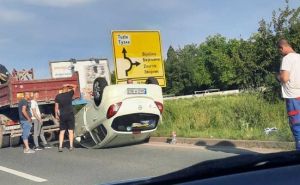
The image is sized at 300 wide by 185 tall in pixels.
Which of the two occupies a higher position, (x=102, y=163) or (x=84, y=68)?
(x=84, y=68)

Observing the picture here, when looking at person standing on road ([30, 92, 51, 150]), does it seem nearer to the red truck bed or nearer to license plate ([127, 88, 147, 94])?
the red truck bed

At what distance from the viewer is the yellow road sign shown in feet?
63.3

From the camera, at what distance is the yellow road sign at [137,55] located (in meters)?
19.3

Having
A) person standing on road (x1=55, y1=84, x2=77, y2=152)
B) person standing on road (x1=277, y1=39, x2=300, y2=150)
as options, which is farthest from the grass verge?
person standing on road (x1=277, y1=39, x2=300, y2=150)

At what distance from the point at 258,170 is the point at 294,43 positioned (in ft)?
57.5

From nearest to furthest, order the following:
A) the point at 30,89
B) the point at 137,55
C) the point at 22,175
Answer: the point at 22,175, the point at 30,89, the point at 137,55

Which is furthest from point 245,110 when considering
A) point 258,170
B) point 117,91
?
point 258,170

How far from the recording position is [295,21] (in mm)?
19344

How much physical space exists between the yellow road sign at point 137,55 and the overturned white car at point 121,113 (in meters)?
5.66

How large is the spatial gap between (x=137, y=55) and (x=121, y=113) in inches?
296

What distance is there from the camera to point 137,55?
19875 mm

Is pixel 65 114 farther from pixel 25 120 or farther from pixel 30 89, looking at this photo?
pixel 30 89

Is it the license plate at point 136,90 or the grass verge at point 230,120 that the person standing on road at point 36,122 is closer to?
the grass verge at point 230,120

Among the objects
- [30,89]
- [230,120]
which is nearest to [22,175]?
[30,89]
